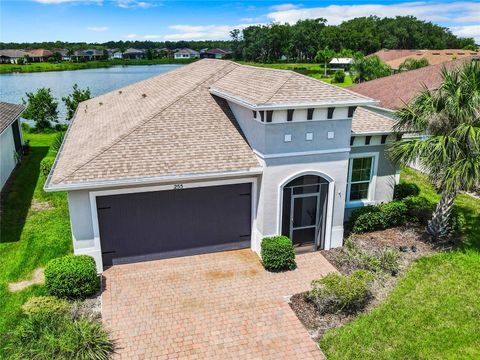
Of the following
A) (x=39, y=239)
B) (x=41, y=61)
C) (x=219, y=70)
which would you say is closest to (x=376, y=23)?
(x=41, y=61)

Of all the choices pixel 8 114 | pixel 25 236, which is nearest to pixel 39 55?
pixel 8 114

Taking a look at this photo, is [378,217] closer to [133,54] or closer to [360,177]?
[360,177]

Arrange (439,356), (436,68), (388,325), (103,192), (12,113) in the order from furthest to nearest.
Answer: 1. (436,68)
2. (12,113)
3. (103,192)
4. (388,325)
5. (439,356)

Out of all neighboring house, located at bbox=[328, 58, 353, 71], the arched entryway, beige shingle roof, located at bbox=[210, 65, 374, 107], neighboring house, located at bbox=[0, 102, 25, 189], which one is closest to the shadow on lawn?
neighboring house, located at bbox=[0, 102, 25, 189]

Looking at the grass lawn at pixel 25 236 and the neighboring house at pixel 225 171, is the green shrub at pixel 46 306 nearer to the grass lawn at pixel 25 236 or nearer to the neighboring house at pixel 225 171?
the grass lawn at pixel 25 236

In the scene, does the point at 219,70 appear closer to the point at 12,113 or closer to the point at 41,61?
the point at 12,113

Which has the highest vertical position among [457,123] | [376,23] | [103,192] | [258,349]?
[376,23]

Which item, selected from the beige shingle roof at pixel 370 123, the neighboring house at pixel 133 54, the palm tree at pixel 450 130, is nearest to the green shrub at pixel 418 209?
the palm tree at pixel 450 130
